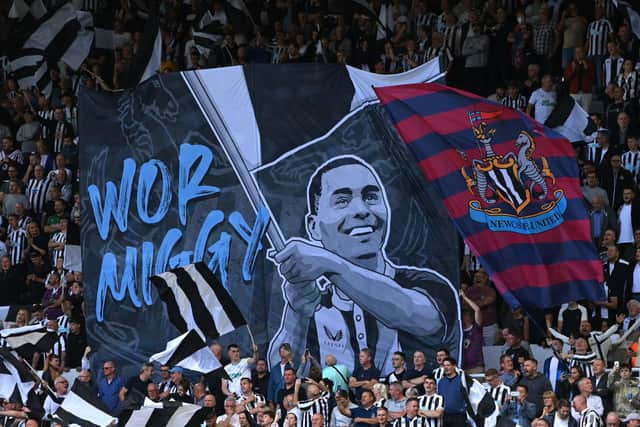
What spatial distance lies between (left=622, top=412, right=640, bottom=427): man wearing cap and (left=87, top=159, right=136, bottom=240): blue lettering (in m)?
9.19

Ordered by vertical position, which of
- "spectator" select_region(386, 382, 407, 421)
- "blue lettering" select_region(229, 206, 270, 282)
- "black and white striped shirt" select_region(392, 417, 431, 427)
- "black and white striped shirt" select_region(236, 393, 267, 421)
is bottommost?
"black and white striped shirt" select_region(236, 393, 267, 421)

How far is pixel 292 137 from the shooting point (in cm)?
2589

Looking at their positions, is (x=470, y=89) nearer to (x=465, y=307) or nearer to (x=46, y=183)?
(x=465, y=307)

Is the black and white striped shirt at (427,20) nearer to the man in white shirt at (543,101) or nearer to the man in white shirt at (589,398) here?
the man in white shirt at (543,101)

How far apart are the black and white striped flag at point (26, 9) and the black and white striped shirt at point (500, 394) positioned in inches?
581

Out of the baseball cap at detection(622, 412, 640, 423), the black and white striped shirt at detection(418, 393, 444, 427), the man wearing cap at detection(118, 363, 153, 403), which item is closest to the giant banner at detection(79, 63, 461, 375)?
the man wearing cap at detection(118, 363, 153, 403)

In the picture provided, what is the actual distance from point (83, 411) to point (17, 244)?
22.9ft

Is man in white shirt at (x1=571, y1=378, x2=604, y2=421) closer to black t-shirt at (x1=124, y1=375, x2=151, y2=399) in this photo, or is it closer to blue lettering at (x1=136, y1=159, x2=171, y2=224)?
black t-shirt at (x1=124, y1=375, x2=151, y2=399)

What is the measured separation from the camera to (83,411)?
939 inches

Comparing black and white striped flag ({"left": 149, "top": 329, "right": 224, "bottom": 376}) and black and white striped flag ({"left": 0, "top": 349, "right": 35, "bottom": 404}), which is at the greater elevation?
black and white striped flag ({"left": 149, "top": 329, "right": 224, "bottom": 376})

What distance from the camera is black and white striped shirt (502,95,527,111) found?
90.1ft

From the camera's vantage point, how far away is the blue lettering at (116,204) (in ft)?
88.3

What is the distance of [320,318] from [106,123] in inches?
195

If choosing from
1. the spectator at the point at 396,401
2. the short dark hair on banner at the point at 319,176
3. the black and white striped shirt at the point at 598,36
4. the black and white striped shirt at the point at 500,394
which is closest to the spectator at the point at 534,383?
the black and white striped shirt at the point at 500,394
